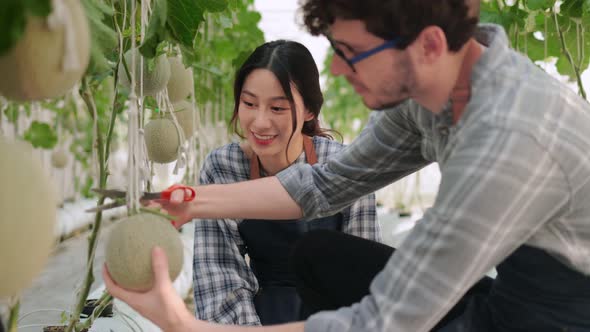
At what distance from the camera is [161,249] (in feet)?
2.43

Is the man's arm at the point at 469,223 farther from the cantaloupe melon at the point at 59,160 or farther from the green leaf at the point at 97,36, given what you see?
the cantaloupe melon at the point at 59,160

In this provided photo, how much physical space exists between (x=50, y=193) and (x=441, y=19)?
57 cm

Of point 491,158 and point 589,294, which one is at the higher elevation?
point 491,158

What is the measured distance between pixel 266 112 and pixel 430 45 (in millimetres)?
710

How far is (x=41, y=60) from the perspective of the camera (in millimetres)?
536

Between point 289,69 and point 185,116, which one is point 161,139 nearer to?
point 185,116

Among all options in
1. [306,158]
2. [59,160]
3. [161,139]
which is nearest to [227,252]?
[306,158]

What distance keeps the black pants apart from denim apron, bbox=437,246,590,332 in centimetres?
24

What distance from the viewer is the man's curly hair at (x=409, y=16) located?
83 cm

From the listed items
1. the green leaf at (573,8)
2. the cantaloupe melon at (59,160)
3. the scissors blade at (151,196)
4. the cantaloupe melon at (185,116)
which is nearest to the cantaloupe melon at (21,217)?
the scissors blade at (151,196)

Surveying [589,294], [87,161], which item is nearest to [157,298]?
[589,294]

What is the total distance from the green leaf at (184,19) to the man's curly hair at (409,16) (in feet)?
0.67

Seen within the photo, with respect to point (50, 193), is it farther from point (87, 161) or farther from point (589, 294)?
point (87, 161)

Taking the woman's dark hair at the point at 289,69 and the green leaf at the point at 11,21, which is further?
the woman's dark hair at the point at 289,69
